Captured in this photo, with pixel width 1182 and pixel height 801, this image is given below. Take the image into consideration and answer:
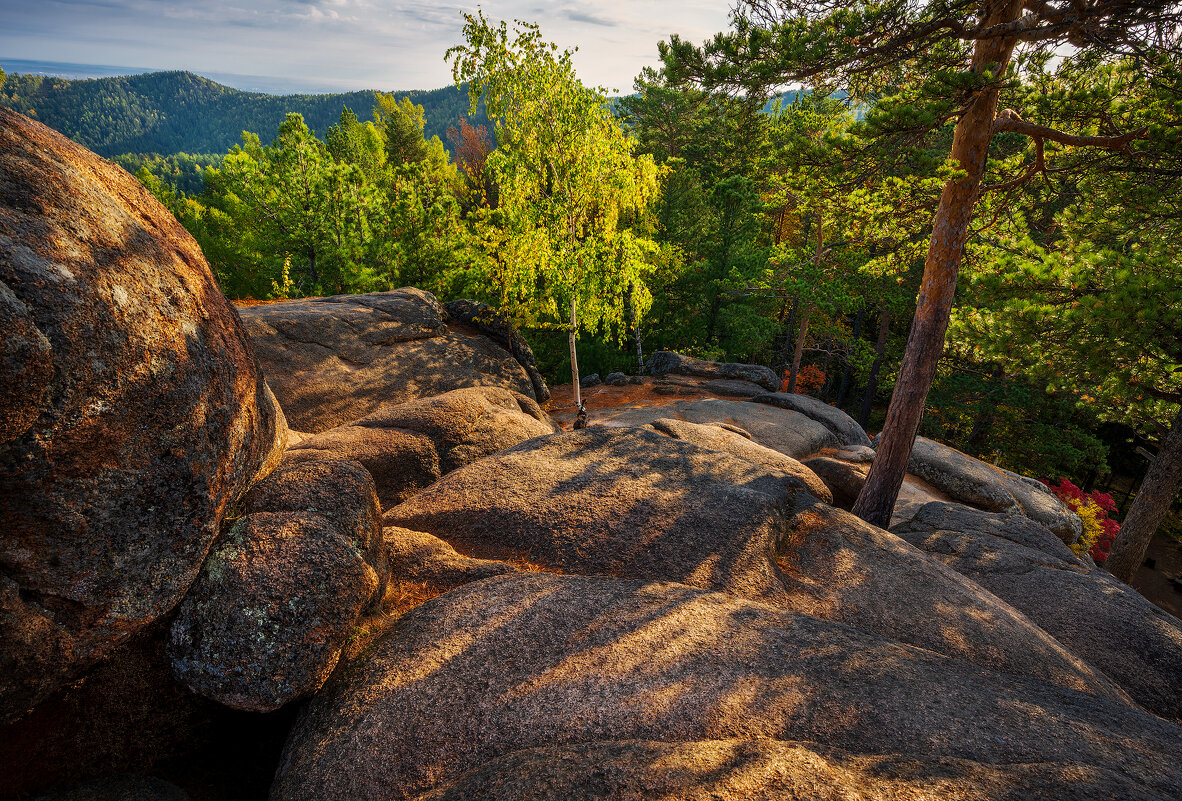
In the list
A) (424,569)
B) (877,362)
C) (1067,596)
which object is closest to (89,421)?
(424,569)

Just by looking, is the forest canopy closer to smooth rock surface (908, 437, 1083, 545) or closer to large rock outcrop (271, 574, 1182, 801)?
smooth rock surface (908, 437, 1083, 545)

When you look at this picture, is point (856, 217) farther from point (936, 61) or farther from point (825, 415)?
point (825, 415)

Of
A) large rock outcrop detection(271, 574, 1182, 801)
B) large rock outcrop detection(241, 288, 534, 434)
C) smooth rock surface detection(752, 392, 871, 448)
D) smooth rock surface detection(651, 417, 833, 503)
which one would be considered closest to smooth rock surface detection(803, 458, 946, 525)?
smooth rock surface detection(651, 417, 833, 503)

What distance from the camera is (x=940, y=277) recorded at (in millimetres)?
8438

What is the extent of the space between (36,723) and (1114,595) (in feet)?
41.0

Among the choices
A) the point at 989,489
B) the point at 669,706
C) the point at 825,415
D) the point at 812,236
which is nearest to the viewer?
the point at 669,706

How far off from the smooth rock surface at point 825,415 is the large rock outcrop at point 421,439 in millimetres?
12859

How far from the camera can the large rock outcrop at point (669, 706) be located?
11.3 ft

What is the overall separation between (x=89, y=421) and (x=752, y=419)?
56.4 feet

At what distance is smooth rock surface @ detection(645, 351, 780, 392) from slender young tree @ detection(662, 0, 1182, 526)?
53.6ft

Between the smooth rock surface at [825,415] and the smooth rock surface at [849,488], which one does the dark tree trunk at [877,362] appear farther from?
the smooth rock surface at [849,488]

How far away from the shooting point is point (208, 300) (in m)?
4.68

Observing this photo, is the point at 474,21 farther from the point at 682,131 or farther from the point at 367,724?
the point at 682,131

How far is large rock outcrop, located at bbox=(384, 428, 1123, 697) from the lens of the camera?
5.81 m
